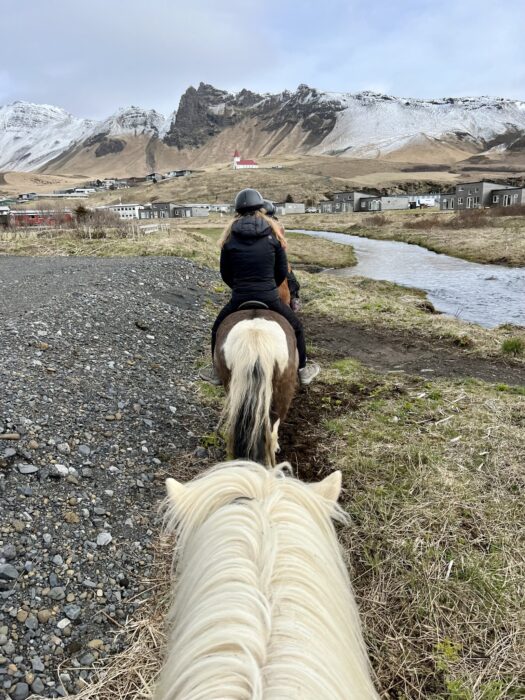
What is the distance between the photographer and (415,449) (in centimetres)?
495

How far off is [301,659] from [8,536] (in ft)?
9.74

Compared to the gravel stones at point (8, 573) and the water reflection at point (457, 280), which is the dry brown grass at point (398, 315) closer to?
the water reflection at point (457, 280)

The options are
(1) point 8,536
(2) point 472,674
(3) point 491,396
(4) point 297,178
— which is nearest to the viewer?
(2) point 472,674

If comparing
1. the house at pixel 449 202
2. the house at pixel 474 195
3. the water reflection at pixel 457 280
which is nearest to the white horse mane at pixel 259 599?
the water reflection at pixel 457 280

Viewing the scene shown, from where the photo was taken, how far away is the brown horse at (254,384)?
3885mm

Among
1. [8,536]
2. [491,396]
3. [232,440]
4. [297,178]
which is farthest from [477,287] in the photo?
[297,178]

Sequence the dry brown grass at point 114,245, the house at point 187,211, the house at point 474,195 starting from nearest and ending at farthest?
the dry brown grass at point 114,245 < the house at point 474,195 < the house at point 187,211

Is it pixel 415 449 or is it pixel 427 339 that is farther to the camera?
pixel 427 339

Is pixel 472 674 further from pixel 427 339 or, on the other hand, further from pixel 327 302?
pixel 327 302

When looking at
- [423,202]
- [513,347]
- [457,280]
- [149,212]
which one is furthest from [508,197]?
[513,347]

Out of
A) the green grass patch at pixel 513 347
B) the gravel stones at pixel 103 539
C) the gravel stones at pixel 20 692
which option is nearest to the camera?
the gravel stones at pixel 20 692

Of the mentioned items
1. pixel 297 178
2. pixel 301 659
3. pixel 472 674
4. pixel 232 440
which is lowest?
pixel 472 674

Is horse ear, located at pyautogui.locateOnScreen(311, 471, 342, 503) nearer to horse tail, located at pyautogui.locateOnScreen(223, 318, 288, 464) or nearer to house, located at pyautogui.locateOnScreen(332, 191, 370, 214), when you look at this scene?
horse tail, located at pyautogui.locateOnScreen(223, 318, 288, 464)

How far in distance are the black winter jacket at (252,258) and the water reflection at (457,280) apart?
31.8ft
